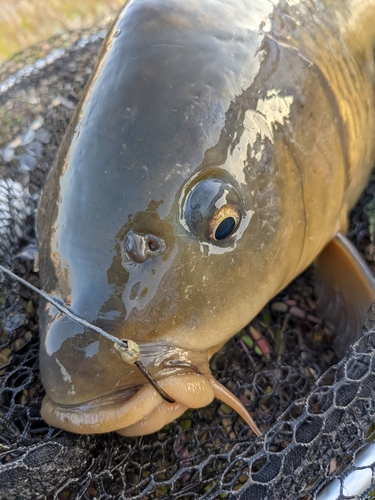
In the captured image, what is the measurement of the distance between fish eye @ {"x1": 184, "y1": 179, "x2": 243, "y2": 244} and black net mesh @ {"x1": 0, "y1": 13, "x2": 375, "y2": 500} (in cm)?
52

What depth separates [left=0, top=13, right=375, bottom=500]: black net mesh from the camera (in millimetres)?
1206

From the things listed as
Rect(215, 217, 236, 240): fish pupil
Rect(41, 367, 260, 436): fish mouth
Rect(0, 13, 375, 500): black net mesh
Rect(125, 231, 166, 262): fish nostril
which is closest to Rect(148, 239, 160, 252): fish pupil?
Rect(125, 231, 166, 262): fish nostril

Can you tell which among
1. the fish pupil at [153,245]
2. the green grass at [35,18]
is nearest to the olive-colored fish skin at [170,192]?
the fish pupil at [153,245]

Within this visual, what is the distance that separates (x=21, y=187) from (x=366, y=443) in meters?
1.46

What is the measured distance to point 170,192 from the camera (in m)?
1.14

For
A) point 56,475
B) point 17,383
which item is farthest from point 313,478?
point 17,383

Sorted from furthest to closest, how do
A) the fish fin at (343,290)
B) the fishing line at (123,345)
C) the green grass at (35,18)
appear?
1. the green grass at (35,18)
2. the fish fin at (343,290)
3. the fishing line at (123,345)

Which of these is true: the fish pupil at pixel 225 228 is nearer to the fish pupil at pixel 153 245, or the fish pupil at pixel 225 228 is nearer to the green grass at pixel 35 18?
the fish pupil at pixel 153 245

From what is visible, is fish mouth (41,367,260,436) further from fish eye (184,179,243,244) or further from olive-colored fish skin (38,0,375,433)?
fish eye (184,179,243,244)

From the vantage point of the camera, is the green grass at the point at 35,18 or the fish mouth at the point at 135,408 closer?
the fish mouth at the point at 135,408

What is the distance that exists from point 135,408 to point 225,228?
1.55ft

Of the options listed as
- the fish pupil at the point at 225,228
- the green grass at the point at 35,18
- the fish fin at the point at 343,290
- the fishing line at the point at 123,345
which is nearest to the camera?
the fishing line at the point at 123,345

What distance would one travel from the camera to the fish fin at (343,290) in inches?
67.5

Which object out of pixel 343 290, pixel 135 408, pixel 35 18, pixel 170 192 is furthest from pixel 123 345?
pixel 35 18
